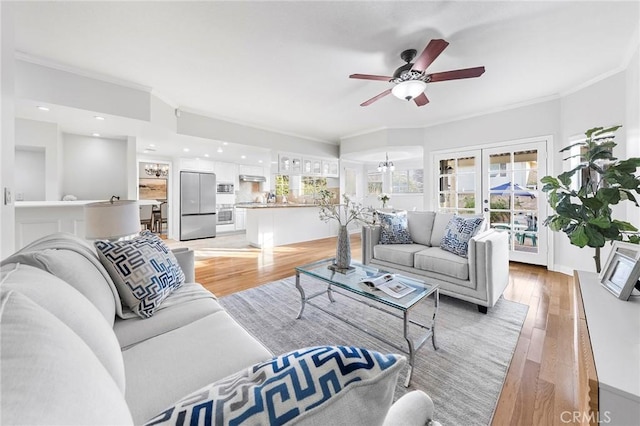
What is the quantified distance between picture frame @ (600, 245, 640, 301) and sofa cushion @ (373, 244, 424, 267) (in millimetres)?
1524

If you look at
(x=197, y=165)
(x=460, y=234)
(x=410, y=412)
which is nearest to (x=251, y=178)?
(x=197, y=165)

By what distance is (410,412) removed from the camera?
57cm

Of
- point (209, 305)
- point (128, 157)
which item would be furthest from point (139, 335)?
point (128, 157)

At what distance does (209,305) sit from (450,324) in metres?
1.92

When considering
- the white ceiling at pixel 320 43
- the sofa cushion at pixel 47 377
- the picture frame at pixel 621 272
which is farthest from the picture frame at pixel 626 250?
the sofa cushion at pixel 47 377

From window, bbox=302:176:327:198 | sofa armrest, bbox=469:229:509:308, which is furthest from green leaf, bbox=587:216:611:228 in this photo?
window, bbox=302:176:327:198

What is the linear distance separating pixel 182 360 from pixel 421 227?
294cm

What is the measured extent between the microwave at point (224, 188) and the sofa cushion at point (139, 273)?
5459mm

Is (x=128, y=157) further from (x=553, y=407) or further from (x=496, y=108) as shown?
(x=496, y=108)

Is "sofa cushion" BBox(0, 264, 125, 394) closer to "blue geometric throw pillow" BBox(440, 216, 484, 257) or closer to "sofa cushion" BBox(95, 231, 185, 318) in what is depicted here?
"sofa cushion" BBox(95, 231, 185, 318)

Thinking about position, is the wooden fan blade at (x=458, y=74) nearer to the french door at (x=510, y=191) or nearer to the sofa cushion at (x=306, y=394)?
the french door at (x=510, y=191)

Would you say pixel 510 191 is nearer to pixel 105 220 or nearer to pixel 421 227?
pixel 421 227

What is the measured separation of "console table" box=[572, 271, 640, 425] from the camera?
710mm

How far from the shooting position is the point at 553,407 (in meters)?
1.33
